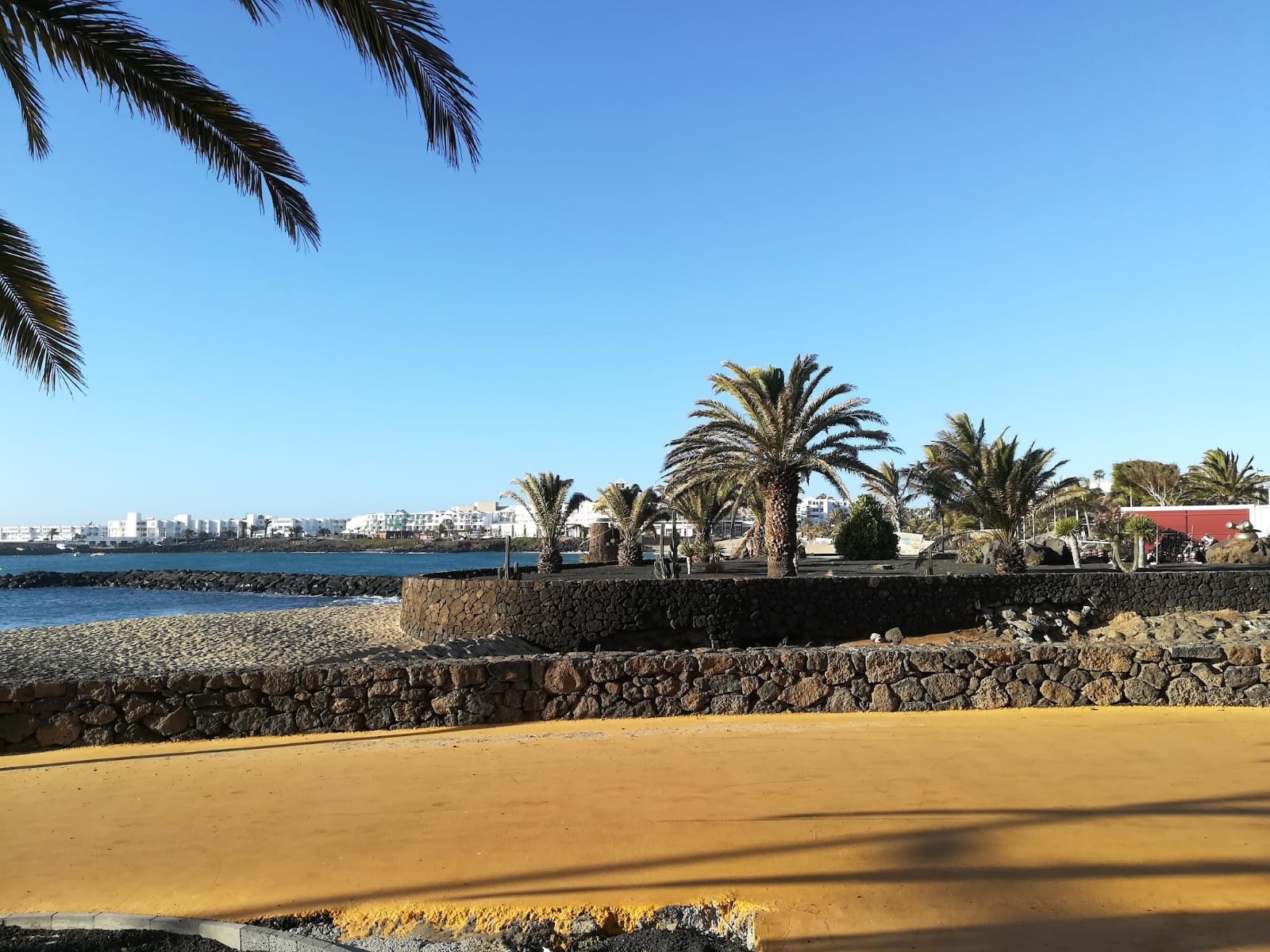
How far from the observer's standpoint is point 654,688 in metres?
9.42

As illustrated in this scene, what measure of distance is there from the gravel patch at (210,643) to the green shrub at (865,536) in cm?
1846

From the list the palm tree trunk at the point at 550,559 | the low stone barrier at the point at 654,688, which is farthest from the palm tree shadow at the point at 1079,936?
the palm tree trunk at the point at 550,559

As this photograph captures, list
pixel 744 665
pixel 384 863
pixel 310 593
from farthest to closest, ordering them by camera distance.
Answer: pixel 310 593 → pixel 744 665 → pixel 384 863

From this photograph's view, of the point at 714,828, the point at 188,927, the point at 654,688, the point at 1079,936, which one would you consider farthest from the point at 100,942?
the point at 654,688

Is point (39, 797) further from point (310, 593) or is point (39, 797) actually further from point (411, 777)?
point (310, 593)

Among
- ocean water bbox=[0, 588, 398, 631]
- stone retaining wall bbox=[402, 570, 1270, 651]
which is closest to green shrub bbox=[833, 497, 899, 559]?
stone retaining wall bbox=[402, 570, 1270, 651]

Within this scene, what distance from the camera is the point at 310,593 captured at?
6284 cm

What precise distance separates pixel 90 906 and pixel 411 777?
103 inches

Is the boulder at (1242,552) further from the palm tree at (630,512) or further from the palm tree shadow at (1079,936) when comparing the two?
the palm tree shadow at (1079,936)

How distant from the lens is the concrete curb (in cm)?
400

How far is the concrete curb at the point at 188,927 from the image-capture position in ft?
13.1

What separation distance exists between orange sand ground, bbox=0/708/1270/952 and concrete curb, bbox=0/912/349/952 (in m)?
0.41

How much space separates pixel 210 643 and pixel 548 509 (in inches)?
500

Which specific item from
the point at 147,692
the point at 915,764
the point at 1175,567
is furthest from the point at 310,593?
the point at 915,764
